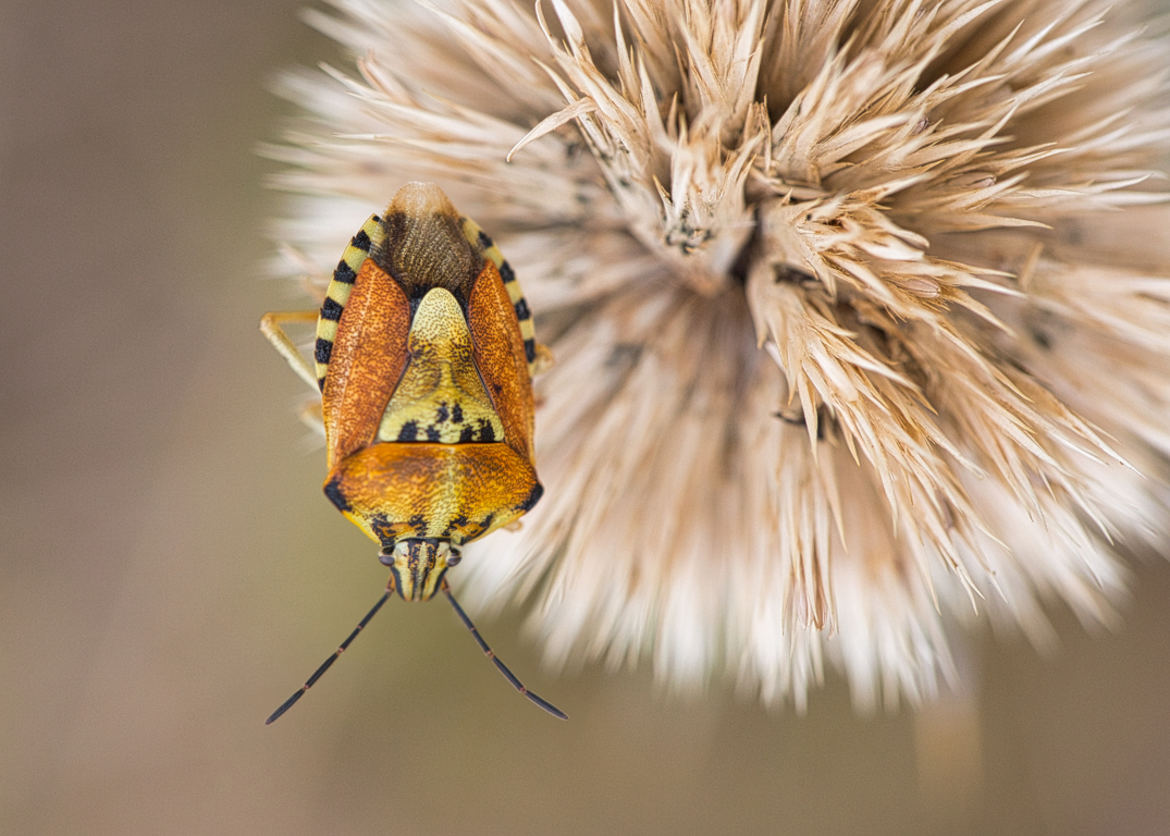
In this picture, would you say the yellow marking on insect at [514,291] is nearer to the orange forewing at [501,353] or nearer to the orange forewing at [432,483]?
the orange forewing at [501,353]

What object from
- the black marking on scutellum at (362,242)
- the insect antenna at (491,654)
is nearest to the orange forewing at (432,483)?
the insect antenna at (491,654)

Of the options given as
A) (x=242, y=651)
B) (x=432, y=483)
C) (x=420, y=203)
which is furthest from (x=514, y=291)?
(x=242, y=651)

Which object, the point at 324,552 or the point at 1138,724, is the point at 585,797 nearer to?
the point at 324,552

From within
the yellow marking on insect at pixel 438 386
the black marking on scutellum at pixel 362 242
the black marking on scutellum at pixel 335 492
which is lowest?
the black marking on scutellum at pixel 335 492

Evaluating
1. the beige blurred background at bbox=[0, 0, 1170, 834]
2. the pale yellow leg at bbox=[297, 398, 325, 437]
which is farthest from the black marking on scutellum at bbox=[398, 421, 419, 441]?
the beige blurred background at bbox=[0, 0, 1170, 834]

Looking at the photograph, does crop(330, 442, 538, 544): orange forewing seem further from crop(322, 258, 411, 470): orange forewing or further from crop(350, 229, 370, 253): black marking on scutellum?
crop(350, 229, 370, 253): black marking on scutellum

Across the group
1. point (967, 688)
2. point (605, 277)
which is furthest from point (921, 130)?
point (967, 688)

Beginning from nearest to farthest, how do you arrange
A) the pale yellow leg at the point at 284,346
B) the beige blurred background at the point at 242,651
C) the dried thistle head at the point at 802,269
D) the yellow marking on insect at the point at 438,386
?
the dried thistle head at the point at 802,269 < the yellow marking on insect at the point at 438,386 < the pale yellow leg at the point at 284,346 < the beige blurred background at the point at 242,651

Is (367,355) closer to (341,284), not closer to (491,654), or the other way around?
(341,284)
